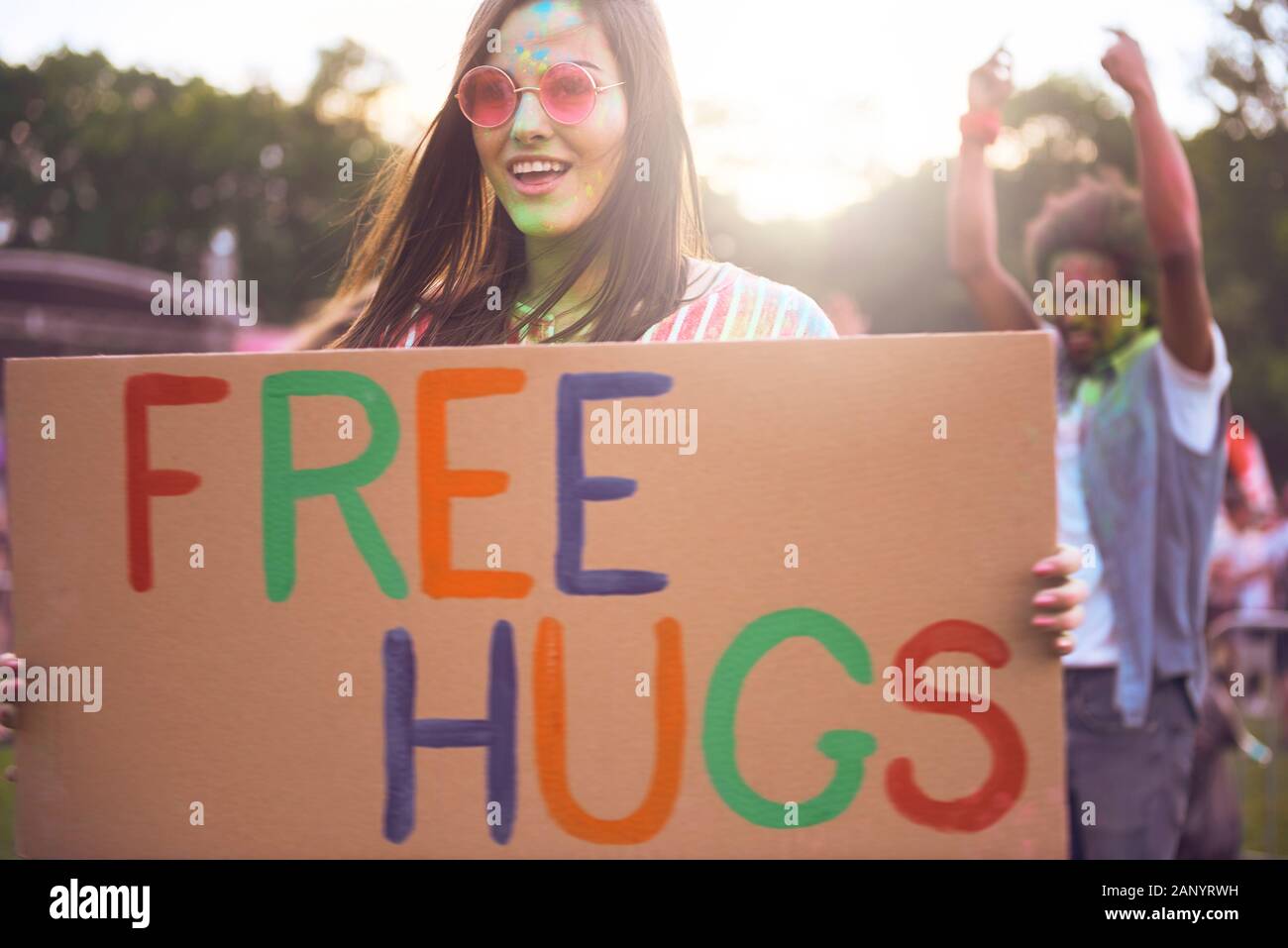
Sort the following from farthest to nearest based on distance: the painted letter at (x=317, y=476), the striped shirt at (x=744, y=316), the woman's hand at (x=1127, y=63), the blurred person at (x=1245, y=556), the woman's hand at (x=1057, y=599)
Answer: the blurred person at (x=1245, y=556)
the woman's hand at (x=1127, y=63)
the striped shirt at (x=744, y=316)
the painted letter at (x=317, y=476)
the woman's hand at (x=1057, y=599)

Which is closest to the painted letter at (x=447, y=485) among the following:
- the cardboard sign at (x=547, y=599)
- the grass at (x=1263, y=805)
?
the cardboard sign at (x=547, y=599)

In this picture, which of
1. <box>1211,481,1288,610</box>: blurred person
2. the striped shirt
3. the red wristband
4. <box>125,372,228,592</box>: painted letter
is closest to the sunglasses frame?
the striped shirt

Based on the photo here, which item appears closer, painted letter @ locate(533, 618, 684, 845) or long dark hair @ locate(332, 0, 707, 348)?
painted letter @ locate(533, 618, 684, 845)

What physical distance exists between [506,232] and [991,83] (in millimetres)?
1123

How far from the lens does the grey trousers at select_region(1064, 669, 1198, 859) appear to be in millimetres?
2992

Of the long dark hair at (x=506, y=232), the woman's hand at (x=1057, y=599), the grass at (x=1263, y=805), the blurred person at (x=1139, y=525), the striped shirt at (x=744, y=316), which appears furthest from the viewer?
the grass at (x=1263, y=805)

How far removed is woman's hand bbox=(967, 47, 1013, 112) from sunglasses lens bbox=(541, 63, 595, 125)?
3.46 feet

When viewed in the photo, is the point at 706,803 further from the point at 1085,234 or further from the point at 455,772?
the point at 1085,234

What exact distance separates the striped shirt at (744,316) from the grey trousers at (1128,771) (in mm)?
1576

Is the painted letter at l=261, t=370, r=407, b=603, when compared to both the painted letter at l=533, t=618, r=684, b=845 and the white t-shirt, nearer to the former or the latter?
the painted letter at l=533, t=618, r=684, b=845

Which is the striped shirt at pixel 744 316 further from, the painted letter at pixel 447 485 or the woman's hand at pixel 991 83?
the woman's hand at pixel 991 83

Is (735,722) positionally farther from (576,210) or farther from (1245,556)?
(1245,556)

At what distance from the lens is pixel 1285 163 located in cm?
1797

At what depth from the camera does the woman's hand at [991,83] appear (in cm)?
264
